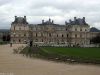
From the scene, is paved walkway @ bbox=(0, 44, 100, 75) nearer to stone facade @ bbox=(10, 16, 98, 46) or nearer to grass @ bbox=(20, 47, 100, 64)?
grass @ bbox=(20, 47, 100, 64)

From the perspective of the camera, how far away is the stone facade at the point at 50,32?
106875mm

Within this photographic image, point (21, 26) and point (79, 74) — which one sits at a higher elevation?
point (21, 26)

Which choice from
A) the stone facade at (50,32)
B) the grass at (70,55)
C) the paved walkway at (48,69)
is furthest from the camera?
the stone facade at (50,32)

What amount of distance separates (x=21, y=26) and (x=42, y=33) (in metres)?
8.18

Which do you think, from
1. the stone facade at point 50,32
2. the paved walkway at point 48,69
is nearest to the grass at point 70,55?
the paved walkway at point 48,69

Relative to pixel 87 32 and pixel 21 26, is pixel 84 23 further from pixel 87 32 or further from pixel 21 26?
pixel 21 26

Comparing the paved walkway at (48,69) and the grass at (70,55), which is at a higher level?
the grass at (70,55)

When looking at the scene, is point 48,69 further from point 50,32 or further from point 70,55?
point 50,32

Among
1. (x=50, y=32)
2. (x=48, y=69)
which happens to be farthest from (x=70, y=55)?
(x=50, y=32)

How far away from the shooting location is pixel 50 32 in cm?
10906

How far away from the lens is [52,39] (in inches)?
4296

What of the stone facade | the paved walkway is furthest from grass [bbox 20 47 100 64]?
the stone facade

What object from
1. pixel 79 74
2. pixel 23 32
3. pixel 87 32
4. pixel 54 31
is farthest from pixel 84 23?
pixel 79 74

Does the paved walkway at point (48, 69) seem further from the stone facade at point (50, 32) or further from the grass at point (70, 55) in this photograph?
the stone facade at point (50, 32)
